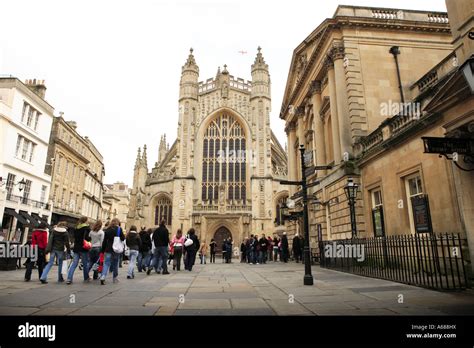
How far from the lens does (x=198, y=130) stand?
37719 mm

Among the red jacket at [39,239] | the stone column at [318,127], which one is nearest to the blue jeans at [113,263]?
the red jacket at [39,239]

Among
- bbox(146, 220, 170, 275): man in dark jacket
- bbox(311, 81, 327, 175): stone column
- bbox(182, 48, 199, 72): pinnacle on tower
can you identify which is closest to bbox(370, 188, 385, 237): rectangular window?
bbox(311, 81, 327, 175): stone column

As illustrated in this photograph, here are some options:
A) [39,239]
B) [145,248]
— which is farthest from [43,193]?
[39,239]

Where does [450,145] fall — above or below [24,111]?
Result: below

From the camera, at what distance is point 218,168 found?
37344 mm

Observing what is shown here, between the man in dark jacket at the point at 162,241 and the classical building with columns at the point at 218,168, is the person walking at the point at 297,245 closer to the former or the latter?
the man in dark jacket at the point at 162,241

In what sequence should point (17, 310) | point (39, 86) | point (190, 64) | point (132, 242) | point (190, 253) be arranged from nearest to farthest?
point (17, 310), point (132, 242), point (190, 253), point (39, 86), point (190, 64)

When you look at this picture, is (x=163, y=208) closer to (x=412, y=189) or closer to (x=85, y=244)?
(x=85, y=244)

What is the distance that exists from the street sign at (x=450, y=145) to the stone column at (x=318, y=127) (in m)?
10.1

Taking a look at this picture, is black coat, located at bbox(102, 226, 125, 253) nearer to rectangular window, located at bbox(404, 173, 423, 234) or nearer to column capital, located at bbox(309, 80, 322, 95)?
rectangular window, located at bbox(404, 173, 423, 234)

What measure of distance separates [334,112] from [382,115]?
2167 mm

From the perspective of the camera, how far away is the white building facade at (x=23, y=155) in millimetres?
19484

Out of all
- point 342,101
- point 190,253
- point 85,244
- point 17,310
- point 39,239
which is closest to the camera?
point 17,310

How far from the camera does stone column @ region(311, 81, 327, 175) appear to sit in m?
17.2
